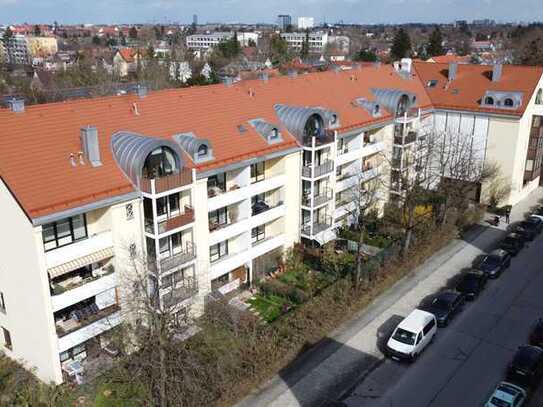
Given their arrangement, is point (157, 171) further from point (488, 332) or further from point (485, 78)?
point (485, 78)

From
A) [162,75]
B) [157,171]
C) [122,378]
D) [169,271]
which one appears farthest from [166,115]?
[162,75]

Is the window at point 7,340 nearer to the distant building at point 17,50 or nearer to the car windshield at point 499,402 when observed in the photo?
the car windshield at point 499,402

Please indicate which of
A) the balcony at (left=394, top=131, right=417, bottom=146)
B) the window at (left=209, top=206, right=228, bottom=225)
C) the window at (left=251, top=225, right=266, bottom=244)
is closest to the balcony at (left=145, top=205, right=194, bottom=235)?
the window at (left=209, top=206, right=228, bottom=225)

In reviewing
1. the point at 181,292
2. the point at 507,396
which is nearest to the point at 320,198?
the point at 181,292

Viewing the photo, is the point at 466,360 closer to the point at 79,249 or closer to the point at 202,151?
the point at 202,151

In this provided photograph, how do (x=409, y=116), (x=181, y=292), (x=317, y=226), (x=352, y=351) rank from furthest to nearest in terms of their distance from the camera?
(x=409, y=116) → (x=317, y=226) → (x=352, y=351) → (x=181, y=292)

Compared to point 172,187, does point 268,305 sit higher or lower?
lower
